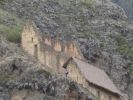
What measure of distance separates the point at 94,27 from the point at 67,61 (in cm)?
2283

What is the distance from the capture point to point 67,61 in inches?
3278

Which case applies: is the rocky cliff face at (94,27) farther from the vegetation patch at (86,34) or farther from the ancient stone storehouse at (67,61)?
the ancient stone storehouse at (67,61)

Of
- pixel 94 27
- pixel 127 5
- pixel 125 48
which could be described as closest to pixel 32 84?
pixel 125 48

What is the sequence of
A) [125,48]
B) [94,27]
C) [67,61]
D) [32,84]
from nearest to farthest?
[32,84]
[67,61]
[125,48]
[94,27]

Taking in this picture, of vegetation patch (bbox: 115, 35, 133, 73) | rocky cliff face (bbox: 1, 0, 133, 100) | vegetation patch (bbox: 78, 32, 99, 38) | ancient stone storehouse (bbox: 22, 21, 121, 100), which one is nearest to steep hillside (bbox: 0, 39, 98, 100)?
ancient stone storehouse (bbox: 22, 21, 121, 100)

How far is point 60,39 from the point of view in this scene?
305ft

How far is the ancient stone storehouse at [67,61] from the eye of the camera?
80438 millimetres

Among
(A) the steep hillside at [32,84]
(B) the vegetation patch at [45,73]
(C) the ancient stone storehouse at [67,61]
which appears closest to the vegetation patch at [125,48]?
(C) the ancient stone storehouse at [67,61]

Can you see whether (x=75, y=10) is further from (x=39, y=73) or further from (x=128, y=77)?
(x=39, y=73)

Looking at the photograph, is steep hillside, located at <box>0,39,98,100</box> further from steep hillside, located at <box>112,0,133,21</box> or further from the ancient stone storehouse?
steep hillside, located at <box>112,0,133,21</box>

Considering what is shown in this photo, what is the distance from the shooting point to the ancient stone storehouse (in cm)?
8044

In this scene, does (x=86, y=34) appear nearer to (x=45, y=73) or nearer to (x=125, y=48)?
(x=125, y=48)

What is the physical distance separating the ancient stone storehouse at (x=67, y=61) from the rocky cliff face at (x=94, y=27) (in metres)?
4.24

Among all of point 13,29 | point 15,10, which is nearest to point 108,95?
point 13,29
